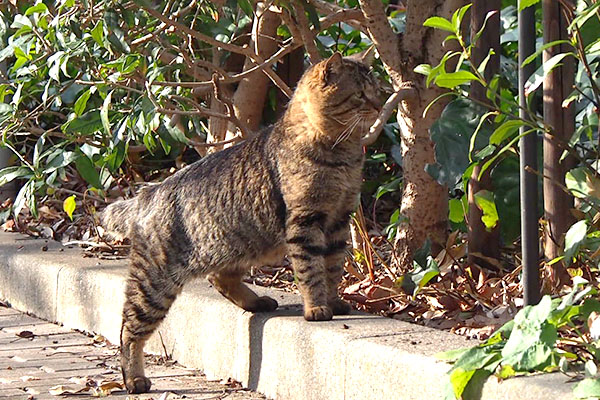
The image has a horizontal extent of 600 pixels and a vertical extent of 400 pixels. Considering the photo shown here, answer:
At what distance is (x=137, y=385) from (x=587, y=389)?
254cm

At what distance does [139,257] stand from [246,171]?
26.8 inches

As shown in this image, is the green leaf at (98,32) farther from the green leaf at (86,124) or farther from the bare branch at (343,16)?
the bare branch at (343,16)

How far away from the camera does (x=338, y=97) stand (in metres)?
5.04

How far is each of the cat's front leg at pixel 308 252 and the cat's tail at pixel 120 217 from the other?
1027 millimetres

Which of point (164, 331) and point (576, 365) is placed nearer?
point (576, 365)

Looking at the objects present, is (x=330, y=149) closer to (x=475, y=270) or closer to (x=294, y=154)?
(x=294, y=154)

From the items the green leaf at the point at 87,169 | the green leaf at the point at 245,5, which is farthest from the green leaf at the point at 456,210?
the green leaf at the point at 87,169

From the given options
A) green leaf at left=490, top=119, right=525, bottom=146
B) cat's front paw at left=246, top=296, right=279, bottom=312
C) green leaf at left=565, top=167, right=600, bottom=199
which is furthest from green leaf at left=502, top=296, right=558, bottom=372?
cat's front paw at left=246, top=296, right=279, bottom=312

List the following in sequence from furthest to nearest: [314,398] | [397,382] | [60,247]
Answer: [60,247] → [314,398] → [397,382]

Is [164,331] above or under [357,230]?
under

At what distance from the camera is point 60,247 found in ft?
23.0

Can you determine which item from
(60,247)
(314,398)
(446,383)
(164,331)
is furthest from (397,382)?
(60,247)

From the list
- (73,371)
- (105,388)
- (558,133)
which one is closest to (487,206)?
(558,133)

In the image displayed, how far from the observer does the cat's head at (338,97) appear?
5.03 m
